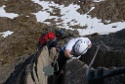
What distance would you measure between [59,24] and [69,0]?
8.42 metres

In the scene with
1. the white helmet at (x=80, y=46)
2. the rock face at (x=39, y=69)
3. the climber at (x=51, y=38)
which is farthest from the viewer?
the rock face at (x=39, y=69)

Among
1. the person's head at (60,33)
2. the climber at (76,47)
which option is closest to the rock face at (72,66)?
the climber at (76,47)

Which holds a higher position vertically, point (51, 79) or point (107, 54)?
point (107, 54)

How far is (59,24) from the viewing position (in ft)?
140

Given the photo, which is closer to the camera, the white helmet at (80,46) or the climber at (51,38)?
the white helmet at (80,46)

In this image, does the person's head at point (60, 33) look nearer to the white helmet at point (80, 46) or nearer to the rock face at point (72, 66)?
the rock face at point (72, 66)

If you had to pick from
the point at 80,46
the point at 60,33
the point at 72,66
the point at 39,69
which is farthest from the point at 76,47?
the point at 39,69

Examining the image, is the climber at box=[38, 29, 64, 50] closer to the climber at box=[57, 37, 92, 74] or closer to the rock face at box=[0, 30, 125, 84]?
the rock face at box=[0, 30, 125, 84]

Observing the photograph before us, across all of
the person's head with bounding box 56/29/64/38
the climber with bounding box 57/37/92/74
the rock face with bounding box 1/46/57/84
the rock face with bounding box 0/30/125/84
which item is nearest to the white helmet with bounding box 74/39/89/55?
the climber with bounding box 57/37/92/74

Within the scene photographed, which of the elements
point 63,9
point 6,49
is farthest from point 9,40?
point 63,9

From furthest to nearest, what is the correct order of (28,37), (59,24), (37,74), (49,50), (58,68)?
(59,24), (28,37), (37,74), (49,50), (58,68)

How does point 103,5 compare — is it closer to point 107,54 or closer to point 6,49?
point 6,49

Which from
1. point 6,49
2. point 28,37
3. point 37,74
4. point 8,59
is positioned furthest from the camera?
point 28,37

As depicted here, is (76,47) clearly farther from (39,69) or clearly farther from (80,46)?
(39,69)
